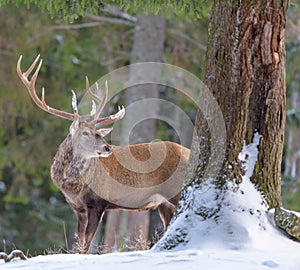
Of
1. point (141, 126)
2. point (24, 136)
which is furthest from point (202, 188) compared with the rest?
point (24, 136)

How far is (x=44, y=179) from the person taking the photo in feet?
70.6

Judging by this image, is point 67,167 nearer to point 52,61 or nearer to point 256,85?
point 256,85

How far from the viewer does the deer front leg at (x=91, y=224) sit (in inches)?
383

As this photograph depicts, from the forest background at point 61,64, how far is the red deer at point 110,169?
6.11m

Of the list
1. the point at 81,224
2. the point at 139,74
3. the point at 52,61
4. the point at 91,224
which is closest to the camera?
the point at 91,224

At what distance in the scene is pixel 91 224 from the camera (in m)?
9.85

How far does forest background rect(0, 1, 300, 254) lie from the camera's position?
1720 centimetres

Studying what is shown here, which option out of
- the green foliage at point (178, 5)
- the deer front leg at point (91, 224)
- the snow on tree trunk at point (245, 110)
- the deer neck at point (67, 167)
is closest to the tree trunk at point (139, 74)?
the deer neck at point (67, 167)

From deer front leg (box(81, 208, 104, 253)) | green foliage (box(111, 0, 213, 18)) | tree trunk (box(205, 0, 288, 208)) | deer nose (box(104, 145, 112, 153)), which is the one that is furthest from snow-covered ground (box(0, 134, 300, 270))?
deer nose (box(104, 145, 112, 153))

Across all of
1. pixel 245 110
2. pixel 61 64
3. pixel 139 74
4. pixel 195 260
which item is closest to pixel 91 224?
pixel 245 110

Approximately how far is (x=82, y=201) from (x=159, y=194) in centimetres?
102

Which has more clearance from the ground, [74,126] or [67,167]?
[74,126]

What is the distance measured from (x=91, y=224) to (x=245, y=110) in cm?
315

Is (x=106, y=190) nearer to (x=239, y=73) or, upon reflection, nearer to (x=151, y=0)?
(x=151, y=0)
